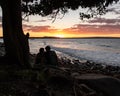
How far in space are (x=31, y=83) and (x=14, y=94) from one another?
1090 mm

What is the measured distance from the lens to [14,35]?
41.8ft

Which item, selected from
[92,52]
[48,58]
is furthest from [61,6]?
[92,52]

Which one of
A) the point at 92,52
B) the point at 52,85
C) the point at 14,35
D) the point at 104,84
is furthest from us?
the point at 92,52

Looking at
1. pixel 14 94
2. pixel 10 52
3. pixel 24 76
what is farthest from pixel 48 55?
pixel 14 94

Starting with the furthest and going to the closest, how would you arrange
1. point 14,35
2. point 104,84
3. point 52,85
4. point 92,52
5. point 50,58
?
point 92,52
point 50,58
point 14,35
point 104,84
point 52,85

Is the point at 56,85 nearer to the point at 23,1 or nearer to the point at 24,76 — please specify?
the point at 24,76

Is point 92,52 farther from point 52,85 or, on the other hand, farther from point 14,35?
point 52,85

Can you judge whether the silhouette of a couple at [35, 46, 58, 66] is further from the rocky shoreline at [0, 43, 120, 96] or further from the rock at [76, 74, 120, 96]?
the rock at [76, 74, 120, 96]

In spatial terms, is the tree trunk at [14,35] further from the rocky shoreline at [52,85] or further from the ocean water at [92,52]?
the ocean water at [92,52]

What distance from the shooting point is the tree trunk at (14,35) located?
1260cm

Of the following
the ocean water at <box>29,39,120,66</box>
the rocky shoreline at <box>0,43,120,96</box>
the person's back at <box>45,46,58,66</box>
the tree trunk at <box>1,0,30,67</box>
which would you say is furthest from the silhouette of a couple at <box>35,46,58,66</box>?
the ocean water at <box>29,39,120,66</box>

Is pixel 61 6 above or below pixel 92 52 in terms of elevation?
above

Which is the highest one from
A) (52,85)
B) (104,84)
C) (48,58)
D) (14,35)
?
(14,35)

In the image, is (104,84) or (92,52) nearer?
(104,84)
